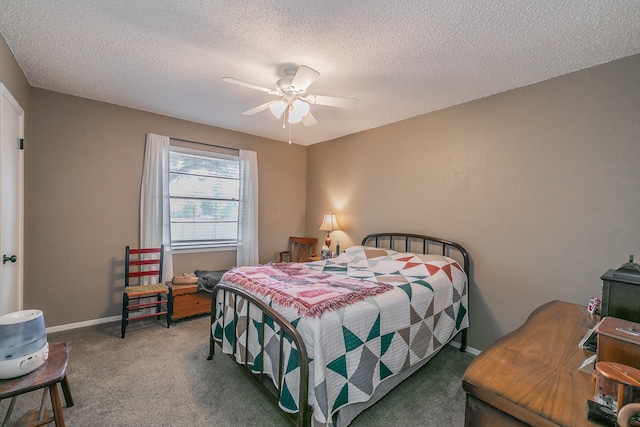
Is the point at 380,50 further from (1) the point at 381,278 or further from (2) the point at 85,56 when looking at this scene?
(2) the point at 85,56

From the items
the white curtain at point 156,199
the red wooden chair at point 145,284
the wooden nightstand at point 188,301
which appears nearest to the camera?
the red wooden chair at point 145,284

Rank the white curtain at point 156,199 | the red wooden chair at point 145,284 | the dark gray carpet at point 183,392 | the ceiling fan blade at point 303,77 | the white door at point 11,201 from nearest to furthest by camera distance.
→ the dark gray carpet at point 183,392
the ceiling fan blade at point 303,77
the white door at point 11,201
the red wooden chair at point 145,284
the white curtain at point 156,199

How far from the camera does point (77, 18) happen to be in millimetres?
1810

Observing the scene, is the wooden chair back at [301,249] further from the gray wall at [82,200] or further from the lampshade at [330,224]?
the gray wall at [82,200]

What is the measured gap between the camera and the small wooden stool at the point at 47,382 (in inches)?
53.7

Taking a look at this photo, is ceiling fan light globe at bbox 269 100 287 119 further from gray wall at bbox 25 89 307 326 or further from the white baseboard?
the white baseboard

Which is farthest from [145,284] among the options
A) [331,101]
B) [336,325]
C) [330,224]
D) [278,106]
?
[331,101]

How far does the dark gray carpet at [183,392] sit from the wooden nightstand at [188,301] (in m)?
0.48

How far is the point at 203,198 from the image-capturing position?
4027 mm

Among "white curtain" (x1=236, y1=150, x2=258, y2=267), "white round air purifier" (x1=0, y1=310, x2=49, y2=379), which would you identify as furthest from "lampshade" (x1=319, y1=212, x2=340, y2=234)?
"white round air purifier" (x1=0, y1=310, x2=49, y2=379)

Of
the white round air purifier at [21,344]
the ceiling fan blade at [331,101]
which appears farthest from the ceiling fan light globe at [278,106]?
the white round air purifier at [21,344]

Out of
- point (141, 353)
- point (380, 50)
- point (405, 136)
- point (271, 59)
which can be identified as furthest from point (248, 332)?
point (405, 136)

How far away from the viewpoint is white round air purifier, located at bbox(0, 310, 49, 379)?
140 centimetres

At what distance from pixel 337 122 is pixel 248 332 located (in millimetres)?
2790
